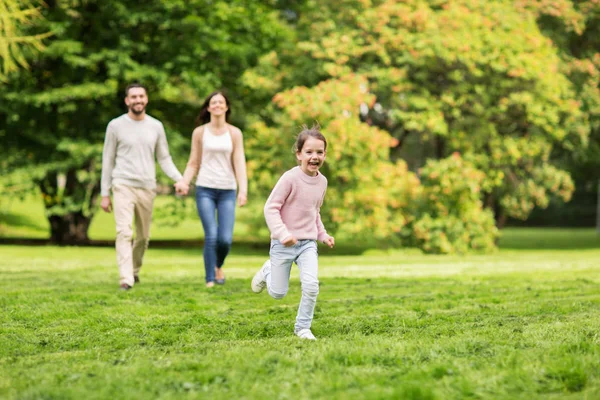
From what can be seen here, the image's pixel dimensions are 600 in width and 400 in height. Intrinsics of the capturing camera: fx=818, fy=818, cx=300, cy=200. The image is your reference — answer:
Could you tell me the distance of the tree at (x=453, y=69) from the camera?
2072 centimetres

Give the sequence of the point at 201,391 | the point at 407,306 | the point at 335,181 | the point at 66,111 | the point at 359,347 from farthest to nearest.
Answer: the point at 66,111
the point at 335,181
the point at 407,306
the point at 359,347
the point at 201,391

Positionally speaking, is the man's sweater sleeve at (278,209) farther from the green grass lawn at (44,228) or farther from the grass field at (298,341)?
the green grass lawn at (44,228)

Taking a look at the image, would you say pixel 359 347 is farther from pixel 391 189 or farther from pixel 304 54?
pixel 304 54

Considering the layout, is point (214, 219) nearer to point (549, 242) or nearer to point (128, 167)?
point (128, 167)

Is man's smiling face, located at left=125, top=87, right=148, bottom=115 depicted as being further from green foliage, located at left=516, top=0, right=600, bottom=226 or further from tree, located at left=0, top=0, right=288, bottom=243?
green foliage, located at left=516, top=0, right=600, bottom=226

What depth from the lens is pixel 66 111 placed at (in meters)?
20.6

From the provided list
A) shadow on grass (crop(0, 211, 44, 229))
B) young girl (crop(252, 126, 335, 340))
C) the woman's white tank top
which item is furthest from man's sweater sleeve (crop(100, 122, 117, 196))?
shadow on grass (crop(0, 211, 44, 229))

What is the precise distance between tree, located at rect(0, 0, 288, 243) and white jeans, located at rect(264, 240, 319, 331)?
13.7 metres

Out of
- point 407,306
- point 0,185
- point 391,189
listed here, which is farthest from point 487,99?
point 407,306

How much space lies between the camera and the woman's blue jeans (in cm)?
867

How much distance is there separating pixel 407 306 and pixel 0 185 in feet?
48.2

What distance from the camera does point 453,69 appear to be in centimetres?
2162

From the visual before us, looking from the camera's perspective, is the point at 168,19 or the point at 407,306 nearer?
the point at 407,306

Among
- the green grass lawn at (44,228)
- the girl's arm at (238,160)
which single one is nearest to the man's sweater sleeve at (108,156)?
the girl's arm at (238,160)
